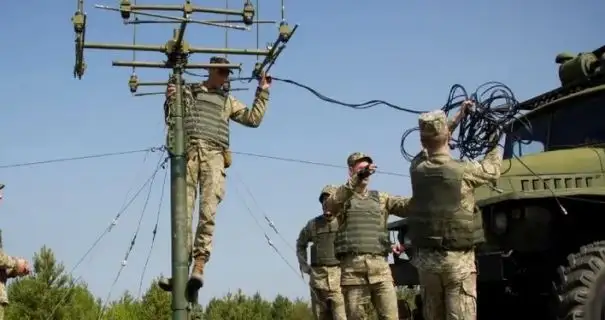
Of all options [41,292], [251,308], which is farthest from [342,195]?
[251,308]

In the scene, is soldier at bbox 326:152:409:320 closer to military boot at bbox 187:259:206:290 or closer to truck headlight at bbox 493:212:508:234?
truck headlight at bbox 493:212:508:234

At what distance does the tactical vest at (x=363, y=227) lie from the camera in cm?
719

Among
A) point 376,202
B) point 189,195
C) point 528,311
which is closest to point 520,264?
point 528,311

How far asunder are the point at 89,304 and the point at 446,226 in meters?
16.4

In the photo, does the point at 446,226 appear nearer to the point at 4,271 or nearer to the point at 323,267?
the point at 4,271

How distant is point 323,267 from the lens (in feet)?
30.1

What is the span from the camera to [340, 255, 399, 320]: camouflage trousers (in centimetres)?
712

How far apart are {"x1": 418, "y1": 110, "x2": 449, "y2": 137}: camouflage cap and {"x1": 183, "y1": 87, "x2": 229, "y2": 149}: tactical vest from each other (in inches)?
63.5

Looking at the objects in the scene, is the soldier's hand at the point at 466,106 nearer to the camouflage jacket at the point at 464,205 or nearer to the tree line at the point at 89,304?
the camouflage jacket at the point at 464,205

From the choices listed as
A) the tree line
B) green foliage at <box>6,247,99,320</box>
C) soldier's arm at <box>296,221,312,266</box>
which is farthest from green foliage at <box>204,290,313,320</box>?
soldier's arm at <box>296,221,312,266</box>

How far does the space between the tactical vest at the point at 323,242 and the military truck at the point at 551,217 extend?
792 mm

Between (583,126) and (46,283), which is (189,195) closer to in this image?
(583,126)

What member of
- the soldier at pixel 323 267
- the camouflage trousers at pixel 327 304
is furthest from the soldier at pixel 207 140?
the camouflage trousers at pixel 327 304

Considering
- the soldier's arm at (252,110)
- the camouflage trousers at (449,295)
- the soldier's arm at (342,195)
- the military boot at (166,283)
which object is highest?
the soldier's arm at (252,110)
